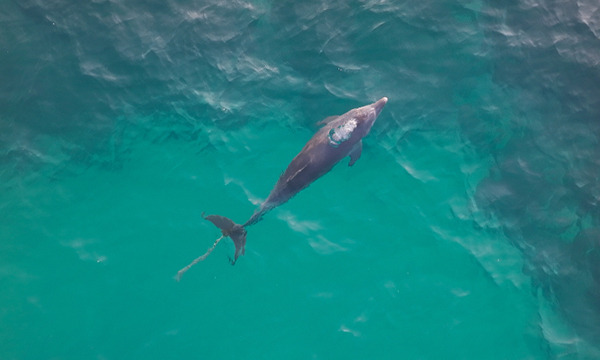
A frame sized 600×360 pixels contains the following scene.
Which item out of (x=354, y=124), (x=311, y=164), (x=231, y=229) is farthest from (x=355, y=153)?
(x=231, y=229)

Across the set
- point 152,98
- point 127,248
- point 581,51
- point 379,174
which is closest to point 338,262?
point 379,174

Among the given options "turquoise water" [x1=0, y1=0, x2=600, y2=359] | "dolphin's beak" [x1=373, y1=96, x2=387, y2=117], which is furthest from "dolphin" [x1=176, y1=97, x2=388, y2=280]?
"turquoise water" [x1=0, y1=0, x2=600, y2=359]

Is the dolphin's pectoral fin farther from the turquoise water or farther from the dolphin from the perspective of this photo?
the turquoise water

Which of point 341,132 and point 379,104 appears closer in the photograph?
point 341,132

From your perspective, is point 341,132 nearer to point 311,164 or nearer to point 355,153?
point 355,153

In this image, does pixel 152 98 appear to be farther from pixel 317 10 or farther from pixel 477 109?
pixel 477 109

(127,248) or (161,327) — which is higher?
(127,248)
